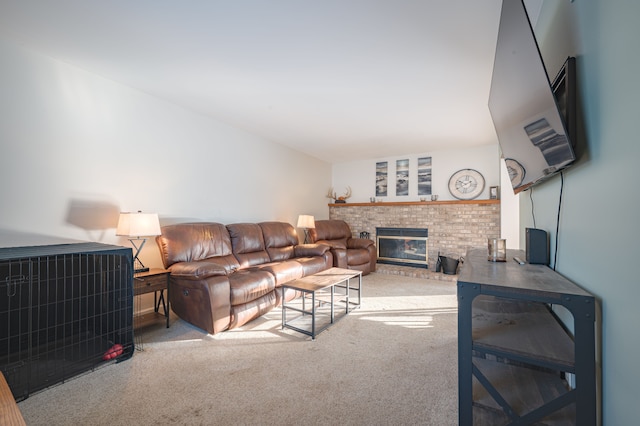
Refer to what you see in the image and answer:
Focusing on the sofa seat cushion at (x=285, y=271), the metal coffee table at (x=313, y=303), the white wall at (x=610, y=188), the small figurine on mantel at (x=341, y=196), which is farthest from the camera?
the small figurine on mantel at (x=341, y=196)

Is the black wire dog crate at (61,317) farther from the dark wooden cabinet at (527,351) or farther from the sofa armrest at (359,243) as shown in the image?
the sofa armrest at (359,243)

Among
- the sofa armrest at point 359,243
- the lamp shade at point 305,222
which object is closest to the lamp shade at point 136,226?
the lamp shade at point 305,222

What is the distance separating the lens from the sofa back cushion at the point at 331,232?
511 centimetres

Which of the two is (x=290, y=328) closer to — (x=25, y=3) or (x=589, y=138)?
(x=589, y=138)

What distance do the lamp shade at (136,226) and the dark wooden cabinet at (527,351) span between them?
2608mm

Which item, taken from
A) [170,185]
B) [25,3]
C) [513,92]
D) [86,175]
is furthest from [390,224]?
[25,3]

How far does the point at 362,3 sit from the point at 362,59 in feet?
2.03

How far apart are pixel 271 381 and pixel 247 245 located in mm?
2145

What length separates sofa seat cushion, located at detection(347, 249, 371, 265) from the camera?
4.75m

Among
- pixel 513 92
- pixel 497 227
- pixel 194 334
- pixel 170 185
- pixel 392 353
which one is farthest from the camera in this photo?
pixel 497 227

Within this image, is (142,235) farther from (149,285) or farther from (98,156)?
(98,156)

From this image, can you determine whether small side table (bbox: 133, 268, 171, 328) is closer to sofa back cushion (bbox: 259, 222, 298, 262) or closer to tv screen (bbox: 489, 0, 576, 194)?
sofa back cushion (bbox: 259, 222, 298, 262)

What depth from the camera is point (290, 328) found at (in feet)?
8.68

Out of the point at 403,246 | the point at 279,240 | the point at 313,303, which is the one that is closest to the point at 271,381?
the point at 313,303
